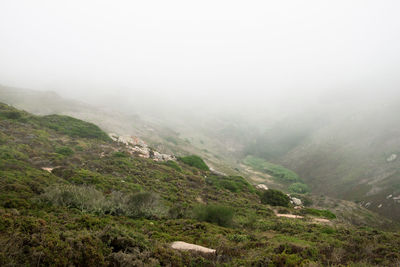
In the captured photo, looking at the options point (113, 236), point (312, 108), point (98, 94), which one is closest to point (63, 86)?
point (98, 94)

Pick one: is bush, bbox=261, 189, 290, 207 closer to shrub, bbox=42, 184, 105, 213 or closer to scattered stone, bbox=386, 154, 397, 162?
shrub, bbox=42, 184, 105, 213

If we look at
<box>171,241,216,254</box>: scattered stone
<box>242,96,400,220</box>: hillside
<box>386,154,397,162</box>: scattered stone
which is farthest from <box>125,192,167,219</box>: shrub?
<box>386,154,397,162</box>: scattered stone

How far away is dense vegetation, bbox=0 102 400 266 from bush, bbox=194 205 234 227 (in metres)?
0.07

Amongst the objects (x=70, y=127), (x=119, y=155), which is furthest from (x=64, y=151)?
(x=70, y=127)

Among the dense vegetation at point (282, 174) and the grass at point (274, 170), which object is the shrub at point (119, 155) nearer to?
the dense vegetation at point (282, 174)

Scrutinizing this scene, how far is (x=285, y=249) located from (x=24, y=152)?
24.8m

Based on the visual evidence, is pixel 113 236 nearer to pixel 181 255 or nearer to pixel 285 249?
pixel 181 255

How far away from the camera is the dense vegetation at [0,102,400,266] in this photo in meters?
6.66

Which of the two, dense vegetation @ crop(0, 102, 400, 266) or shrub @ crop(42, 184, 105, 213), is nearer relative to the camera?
dense vegetation @ crop(0, 102, 400, 266)

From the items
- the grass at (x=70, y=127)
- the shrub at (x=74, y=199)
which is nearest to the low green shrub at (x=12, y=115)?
the grass at (x=70, y=127)

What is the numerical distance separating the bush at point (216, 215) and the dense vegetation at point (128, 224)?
72 mm

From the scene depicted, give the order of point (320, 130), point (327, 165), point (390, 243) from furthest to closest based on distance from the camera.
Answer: point (320, 130)
point (327, 165)
point (390, 243)

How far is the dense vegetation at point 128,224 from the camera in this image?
6.66 meters

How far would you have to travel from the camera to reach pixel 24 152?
2238 centimetres
